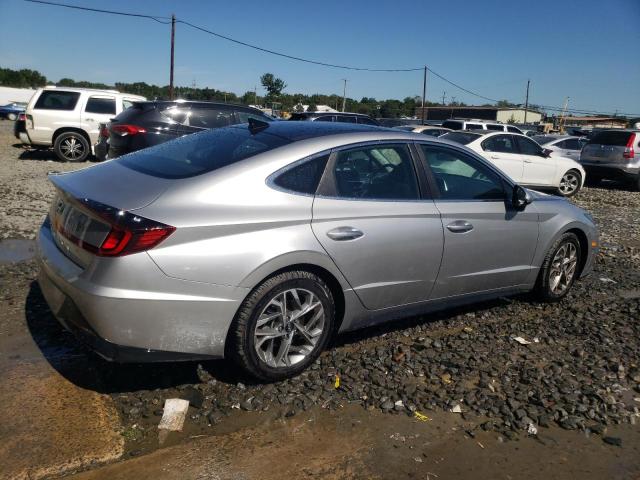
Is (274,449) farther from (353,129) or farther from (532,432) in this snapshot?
(353,129)

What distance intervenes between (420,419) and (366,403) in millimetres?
325

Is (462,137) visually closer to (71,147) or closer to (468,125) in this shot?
(468,125)

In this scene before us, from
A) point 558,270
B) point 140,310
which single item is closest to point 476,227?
point 558,270

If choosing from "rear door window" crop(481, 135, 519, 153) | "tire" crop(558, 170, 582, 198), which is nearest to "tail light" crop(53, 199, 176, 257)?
"rear door window" crop(481, 135, 519, 153)

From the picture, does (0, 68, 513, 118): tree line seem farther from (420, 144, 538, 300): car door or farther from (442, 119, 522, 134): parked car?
(420, 144, 538, 300): car door

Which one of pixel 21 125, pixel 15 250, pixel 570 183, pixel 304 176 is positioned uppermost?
pixel 21 125

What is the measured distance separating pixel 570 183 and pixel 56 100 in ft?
41.4

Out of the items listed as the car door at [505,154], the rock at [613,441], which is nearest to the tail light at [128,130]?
the car door at [505,154]

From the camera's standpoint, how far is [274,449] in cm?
280

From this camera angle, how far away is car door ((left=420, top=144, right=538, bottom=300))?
402 centimetres

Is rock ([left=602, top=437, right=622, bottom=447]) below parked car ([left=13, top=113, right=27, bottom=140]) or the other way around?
below

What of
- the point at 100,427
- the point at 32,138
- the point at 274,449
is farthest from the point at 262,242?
the point at 32,138

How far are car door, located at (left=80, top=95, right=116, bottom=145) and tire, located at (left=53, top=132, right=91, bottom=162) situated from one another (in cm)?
23

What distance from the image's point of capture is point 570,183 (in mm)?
13438
